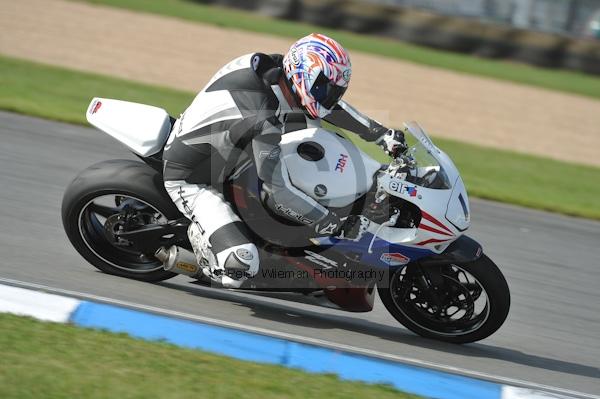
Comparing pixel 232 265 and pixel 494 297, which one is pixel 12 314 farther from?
pixel 494 297

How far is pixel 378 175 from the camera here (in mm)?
5328

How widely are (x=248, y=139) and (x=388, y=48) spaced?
51.7ft

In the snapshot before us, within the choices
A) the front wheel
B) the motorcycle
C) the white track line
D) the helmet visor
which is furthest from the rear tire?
the front wheel

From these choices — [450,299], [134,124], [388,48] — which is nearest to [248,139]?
[134,124]

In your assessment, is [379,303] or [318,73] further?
[379,303]

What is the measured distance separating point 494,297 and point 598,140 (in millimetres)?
10377

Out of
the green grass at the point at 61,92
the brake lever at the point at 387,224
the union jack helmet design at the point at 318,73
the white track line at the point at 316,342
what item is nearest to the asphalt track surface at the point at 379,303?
the white track line at the point at 316,342

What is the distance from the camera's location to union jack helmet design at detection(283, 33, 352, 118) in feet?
16.8

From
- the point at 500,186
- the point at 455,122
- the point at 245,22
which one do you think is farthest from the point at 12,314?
the point at 245,22

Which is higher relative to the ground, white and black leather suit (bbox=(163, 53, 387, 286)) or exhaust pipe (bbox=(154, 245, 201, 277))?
white and black leather suit (bbox=(163, 53, 387, 286))

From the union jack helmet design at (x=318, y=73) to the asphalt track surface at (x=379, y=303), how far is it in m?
1.28

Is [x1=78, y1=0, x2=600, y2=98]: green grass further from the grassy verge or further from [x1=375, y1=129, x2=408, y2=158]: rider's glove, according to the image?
[x1=375, y1=129, x2=408, y2=158]: rider's glove

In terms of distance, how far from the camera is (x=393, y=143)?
5.30 meters

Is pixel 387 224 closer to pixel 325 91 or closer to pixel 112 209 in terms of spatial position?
pixel 325 91
